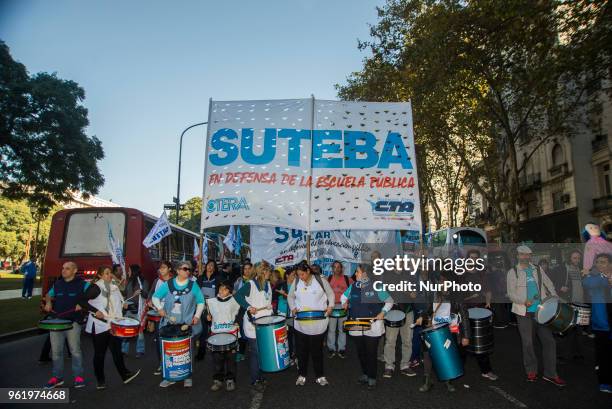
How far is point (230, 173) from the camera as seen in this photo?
8.05 metres

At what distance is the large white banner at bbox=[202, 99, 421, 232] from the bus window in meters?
18.7

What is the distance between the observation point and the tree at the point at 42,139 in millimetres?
20094

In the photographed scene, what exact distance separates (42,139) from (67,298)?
17.2 meters

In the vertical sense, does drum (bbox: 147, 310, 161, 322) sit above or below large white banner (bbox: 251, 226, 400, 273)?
below

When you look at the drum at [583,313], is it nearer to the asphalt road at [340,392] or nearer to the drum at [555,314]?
the drum at [555,314]

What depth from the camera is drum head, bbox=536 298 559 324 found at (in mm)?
6652

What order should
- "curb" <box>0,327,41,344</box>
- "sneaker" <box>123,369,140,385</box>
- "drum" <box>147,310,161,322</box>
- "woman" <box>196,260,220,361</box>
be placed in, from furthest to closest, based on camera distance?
"curb" <box>0,327,41,344</box>
"woman" <box>196,260,220,361</box>
"drum" <box>147,310,161,322</box>
"sneaker" <box>123,369,140,385</box>

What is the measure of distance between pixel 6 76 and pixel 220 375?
19.4 metres

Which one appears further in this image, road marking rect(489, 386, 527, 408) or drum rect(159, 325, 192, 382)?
drum rect(159, 325, 192, 382)

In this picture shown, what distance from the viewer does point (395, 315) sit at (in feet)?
22.5

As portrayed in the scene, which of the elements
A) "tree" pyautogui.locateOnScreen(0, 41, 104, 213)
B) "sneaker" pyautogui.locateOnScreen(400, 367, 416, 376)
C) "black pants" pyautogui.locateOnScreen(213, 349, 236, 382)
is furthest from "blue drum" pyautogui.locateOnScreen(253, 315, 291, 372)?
"tree" pyautogui.locateOnScreen(0, 41, 104, 213)

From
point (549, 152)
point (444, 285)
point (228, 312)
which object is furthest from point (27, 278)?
point (549, 152)

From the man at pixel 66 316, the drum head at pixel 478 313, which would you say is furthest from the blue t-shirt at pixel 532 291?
the man at pixel 66 316

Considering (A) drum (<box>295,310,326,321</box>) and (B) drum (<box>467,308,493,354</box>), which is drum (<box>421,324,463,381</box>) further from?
(A) drum (<box>295,310,326,321</box>)
